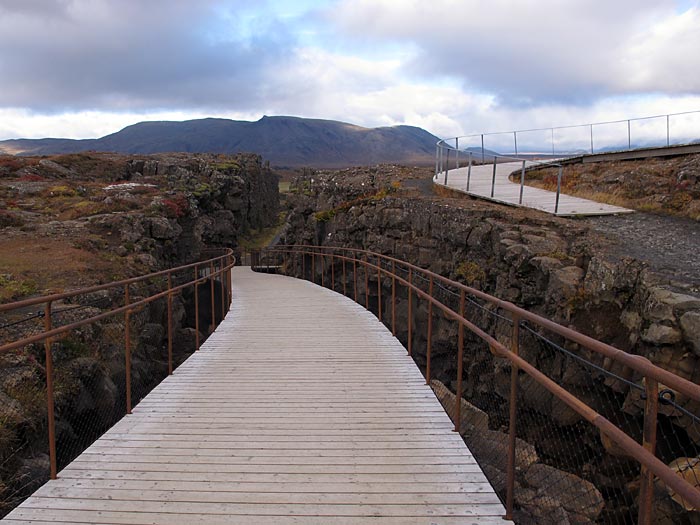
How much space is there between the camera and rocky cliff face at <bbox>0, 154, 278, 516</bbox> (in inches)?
248

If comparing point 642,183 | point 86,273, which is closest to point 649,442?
point 86,273

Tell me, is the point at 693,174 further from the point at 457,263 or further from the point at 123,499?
the point at 123,499

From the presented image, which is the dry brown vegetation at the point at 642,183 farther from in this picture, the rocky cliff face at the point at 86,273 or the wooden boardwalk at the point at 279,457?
the rocky cliff face at the point at 86,273

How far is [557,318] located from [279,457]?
21.7 ft

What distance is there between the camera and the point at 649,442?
81.4 inches

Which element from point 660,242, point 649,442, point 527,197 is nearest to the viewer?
point 649,442

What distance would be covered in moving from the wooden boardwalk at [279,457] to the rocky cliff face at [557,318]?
1.53 meters

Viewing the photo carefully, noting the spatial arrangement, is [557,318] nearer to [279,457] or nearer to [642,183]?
[279,457]

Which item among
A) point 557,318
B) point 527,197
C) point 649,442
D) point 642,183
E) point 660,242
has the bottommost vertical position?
point 557,318

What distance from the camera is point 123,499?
3.41 m

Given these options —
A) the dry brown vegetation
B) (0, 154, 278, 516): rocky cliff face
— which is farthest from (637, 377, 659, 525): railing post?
the dry brown vegetation

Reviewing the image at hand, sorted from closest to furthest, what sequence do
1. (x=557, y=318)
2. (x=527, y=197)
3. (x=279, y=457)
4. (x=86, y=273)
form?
(x=279, y=457)
(x=557, y=318)
(x=86, y=273)
(x=527, y=197)

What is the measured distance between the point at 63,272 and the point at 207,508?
10.5 meters

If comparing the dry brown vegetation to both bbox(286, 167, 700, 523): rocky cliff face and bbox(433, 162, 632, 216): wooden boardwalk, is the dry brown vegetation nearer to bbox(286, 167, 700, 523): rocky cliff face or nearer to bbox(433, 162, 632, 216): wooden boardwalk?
bbox(433, 162, 632, 216): wooden boardwalk
